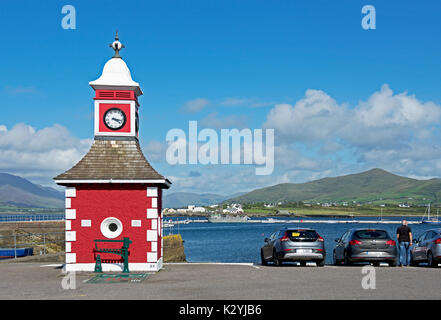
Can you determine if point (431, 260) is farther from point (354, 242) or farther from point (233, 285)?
point (233, 285)

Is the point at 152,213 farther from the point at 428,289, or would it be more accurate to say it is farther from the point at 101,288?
the point at 428,289

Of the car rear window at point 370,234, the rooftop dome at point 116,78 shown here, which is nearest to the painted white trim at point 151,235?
the rooftop dome at point 116,78

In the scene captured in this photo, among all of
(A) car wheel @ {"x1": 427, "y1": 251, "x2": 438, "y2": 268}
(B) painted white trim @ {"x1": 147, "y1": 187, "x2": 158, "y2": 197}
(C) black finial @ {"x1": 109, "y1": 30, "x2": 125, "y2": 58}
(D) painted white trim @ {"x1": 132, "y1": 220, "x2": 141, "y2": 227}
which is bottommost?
(A) car wheel @ {"x1": 427, "y1": 251, "x2": 438, "y2": 268}

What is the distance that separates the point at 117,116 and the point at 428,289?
12170mm

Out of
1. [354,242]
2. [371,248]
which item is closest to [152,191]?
[354,242]

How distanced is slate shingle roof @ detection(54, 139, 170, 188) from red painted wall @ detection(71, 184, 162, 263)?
0.35 m

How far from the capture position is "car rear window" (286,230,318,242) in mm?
23500

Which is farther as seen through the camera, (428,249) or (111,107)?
(428,249)

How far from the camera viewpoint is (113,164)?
2150cm

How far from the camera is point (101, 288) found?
52.3 feet

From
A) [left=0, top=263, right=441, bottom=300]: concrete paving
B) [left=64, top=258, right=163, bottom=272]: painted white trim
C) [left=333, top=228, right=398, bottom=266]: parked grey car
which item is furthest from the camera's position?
[left=333, top=228, right=398, bottom=266]: parked grey car

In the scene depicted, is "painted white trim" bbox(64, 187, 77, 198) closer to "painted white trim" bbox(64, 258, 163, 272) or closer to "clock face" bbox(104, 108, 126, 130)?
"painted white trim" bbox(64, 258, 163, 272)

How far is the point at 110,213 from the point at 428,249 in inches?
486

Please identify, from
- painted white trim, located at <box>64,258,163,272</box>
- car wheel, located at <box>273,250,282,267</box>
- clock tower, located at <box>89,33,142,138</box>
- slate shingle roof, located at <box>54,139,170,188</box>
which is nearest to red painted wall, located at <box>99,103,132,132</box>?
clock tower, located at <box>89,33,142,138</box>
